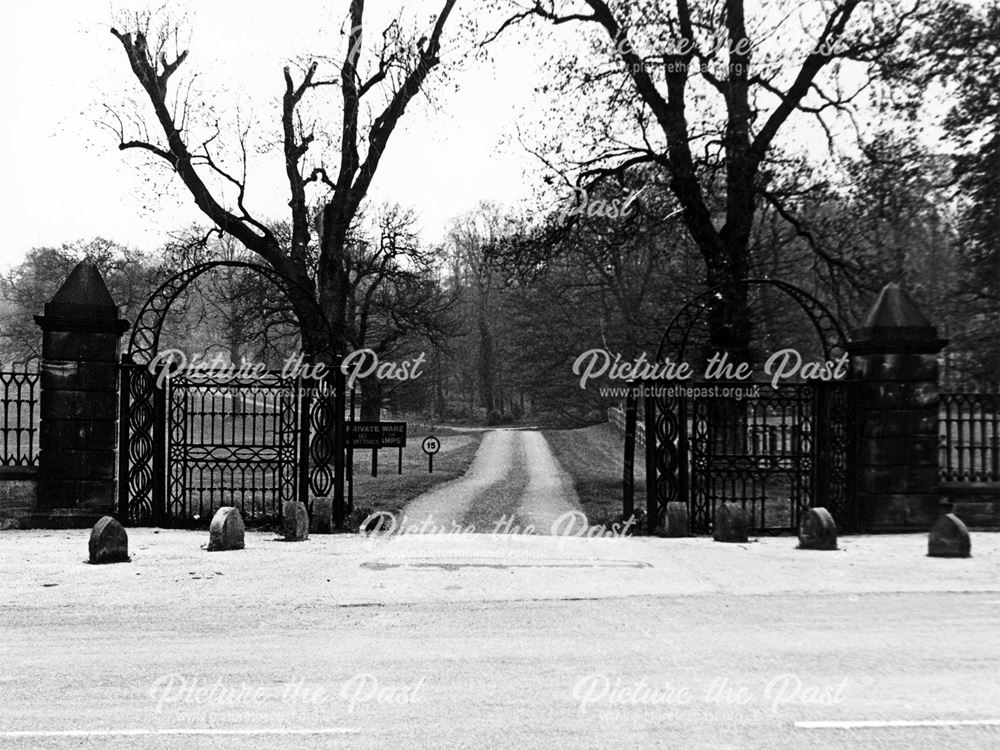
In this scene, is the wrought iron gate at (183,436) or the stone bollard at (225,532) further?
the wrought iron gate at (183,436)

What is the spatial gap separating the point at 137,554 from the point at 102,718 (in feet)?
20.6

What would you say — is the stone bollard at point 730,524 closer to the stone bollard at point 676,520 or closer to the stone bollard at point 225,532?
the stone bollard at point 676,520

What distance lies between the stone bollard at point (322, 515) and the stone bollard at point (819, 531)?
6798 mm

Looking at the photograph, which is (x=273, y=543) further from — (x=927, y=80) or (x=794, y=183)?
(x=927, y=80)

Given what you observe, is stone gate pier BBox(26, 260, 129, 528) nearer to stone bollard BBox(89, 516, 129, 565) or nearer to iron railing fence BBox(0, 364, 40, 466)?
iron railing fence BBox(0, 364, 40, 466)

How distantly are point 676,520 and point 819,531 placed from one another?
208 cm

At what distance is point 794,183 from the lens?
2267 cm

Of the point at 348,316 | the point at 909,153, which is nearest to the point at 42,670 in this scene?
the point at 909,153

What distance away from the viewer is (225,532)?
12047mm

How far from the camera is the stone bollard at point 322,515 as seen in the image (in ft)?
45.6

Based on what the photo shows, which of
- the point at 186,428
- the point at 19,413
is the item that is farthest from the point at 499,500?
the point at 19,413

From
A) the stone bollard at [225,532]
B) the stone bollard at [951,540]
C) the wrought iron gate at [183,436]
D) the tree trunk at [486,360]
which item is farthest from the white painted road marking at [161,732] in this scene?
the tree trunk at [486,360]

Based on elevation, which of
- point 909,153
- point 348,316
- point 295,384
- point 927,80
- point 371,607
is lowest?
point 371,607

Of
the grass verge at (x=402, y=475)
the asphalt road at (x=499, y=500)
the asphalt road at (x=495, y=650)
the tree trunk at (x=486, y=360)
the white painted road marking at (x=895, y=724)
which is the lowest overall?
the asphalt road at (x=499, y=500)
